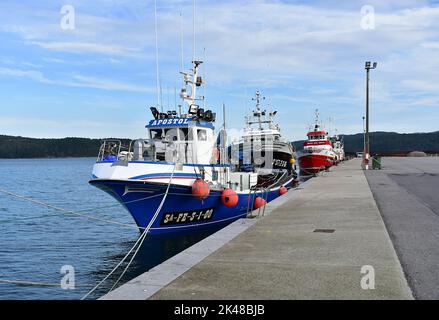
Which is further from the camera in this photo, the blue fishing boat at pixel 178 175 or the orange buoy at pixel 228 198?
the orange buoy at pixel 228 198

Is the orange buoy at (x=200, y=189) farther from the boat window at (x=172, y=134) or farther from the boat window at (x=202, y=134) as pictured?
the boat window at (x=202, y=134)

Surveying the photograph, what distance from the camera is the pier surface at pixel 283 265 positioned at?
5625 mm

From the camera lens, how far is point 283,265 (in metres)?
6.92

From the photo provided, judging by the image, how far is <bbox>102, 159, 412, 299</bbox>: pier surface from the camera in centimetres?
562

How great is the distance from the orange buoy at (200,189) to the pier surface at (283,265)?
10.9 feet

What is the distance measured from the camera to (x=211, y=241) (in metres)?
8.98

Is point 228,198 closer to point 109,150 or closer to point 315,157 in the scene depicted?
point 109,150

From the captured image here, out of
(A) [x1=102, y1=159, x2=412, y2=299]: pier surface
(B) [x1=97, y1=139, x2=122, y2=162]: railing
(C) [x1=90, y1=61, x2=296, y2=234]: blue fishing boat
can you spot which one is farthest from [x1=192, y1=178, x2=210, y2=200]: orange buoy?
(A) [x1=102, y1=159, x2=412, y2=299]: pier surface

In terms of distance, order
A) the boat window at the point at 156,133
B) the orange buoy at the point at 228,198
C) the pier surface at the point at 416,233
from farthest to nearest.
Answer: the boat window at the point at 156,133 < the orange buoy at the point at 228,198 < the pier surface at the point at 416,233

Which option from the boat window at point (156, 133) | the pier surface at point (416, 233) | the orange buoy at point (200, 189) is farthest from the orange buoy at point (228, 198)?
the pier surface at point (416, 233)

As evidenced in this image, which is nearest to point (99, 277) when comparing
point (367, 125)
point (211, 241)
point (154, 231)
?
point (154, 231)
